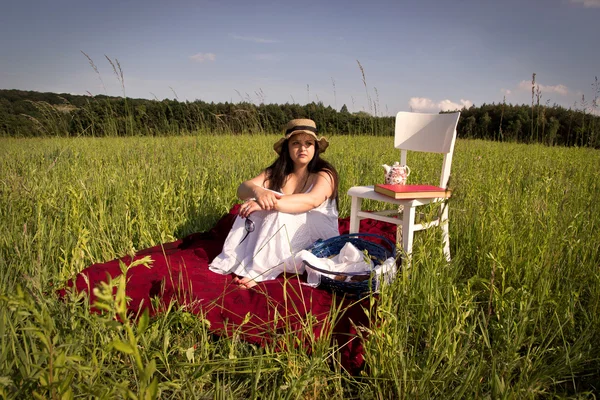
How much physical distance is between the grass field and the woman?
630 mm

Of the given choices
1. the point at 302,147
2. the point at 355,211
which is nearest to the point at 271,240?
the point at 355,211

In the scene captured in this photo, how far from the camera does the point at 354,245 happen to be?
284 cm

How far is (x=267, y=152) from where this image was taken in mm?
6605

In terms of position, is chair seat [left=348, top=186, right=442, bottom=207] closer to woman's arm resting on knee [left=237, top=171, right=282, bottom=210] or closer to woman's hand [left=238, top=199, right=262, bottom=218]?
woman's arm resting on knee [left=237, top=171, right=282, bottom=210]

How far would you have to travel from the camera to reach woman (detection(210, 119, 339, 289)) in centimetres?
281

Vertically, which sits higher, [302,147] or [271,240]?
[302,147]

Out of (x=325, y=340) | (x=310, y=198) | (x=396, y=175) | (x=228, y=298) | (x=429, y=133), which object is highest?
(x=429, y=133)

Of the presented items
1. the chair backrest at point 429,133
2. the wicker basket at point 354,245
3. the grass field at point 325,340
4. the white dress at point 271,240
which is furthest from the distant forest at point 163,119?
the wicker basket at point 354,245

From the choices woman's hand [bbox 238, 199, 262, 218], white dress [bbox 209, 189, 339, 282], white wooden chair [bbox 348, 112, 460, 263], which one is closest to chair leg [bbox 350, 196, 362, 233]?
white wooden chair [bbox 348, 112, 460, 263]

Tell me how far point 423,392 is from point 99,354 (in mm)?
1312

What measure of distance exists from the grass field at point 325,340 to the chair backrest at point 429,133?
0.70 ft

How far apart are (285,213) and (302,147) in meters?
0.63

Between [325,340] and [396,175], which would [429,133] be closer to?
[396,175]

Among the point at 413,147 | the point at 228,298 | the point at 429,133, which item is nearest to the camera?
the point at 228,298
